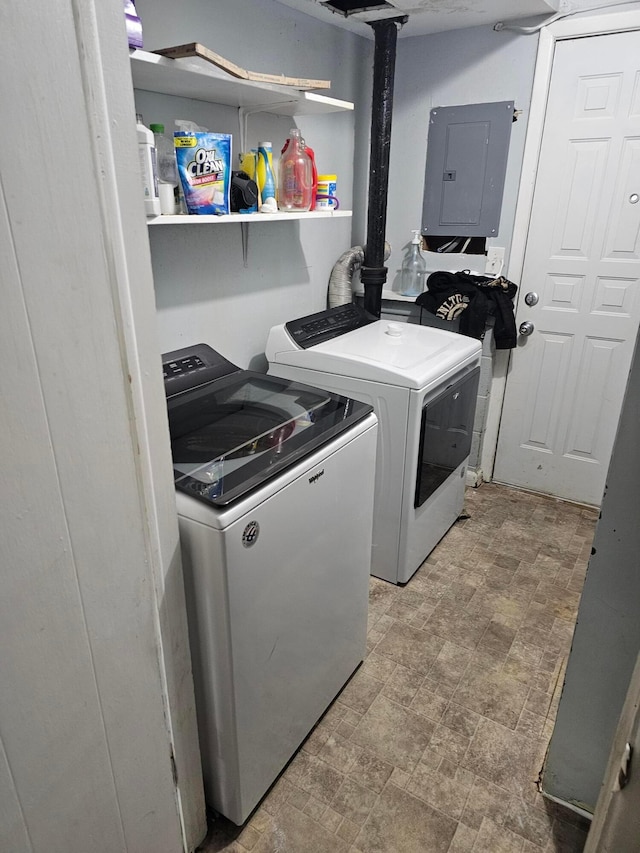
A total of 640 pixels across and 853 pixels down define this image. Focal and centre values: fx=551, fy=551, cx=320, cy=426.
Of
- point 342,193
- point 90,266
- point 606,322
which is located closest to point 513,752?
point 90,266

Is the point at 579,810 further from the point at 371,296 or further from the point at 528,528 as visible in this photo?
the point at 371,296

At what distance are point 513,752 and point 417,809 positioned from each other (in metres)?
0.36

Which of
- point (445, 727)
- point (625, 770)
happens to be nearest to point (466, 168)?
point (445, 727)

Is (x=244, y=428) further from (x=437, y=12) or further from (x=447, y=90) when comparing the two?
(x=447, y=90)

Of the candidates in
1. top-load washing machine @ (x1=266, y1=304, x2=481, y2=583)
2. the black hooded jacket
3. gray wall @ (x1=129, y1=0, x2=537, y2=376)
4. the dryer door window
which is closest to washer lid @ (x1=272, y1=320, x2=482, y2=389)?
top-load washing machine @ (x1=266, y1=304, x2=481, y2=583)

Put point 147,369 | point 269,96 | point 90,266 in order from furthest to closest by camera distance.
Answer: point 269,96, point 147,369, point 90,266

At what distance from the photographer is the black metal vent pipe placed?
2.38m

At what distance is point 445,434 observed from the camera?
2344mm

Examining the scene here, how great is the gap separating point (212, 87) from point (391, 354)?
1.09 meters

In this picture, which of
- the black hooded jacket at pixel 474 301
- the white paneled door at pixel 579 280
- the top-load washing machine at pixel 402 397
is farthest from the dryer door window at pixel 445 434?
the white paneled door at pixel 579 280

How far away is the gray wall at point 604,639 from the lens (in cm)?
119

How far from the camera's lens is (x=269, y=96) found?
6.09ft

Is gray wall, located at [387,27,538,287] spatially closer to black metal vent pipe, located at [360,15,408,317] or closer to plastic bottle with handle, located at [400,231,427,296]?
plastic bottle with handle, located at [400,231,427,296]

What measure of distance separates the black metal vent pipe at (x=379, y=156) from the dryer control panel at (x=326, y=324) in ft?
0.51
